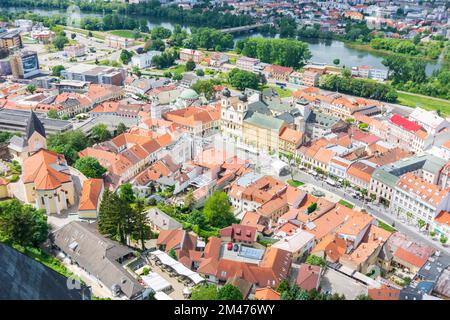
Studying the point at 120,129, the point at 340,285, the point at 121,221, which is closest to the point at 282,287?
the point at 340,285

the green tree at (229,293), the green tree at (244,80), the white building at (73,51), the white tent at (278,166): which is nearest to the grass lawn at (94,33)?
the white building at (73,51)

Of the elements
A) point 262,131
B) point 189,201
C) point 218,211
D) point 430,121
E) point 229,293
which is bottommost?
point 189,201

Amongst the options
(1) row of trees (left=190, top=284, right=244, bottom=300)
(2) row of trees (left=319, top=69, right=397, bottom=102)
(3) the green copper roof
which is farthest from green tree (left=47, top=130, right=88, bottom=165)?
(2) row of trees (left=319, top=69, right=397, bottom=102)

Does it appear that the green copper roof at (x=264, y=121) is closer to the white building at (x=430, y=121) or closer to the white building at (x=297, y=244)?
the white building at (x=430, y=121)

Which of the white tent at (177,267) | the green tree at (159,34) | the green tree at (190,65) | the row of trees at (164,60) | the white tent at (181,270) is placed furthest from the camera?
the green tree at (159,34)

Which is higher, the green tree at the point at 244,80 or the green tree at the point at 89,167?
the green tree at the point at 89,167

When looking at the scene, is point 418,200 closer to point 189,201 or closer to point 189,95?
point 189,201
